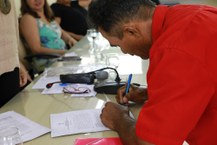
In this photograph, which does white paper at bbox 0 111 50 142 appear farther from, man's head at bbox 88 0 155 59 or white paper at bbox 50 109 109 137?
man's head at bbox 88 0 155 59

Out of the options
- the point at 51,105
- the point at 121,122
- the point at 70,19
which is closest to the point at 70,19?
the point at 70,19

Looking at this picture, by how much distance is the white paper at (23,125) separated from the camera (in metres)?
1.11

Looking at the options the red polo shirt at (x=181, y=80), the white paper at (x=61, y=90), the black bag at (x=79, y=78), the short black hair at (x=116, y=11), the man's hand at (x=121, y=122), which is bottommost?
the white paper at (x=61, y=90)

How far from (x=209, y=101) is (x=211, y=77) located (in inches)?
2.8

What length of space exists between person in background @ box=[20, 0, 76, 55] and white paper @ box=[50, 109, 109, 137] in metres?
1.63

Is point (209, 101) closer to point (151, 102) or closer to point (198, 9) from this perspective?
point (151, 102)

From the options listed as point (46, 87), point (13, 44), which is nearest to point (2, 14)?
point (13, 44)

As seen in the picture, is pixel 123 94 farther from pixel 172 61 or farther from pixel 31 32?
pixel 31 32

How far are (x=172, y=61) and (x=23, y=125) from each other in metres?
0.73

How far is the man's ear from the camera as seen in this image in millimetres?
846

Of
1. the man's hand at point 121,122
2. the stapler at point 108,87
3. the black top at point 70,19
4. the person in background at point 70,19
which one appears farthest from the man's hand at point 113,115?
the black top at point 70,19

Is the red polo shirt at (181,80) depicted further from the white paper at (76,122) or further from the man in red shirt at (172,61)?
the white paper at (76,122)

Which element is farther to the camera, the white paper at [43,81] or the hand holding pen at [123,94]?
the white paper at [43,81]

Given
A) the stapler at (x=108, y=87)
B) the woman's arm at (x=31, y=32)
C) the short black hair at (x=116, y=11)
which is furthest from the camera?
the woman's arm at (x=31, y=32)
